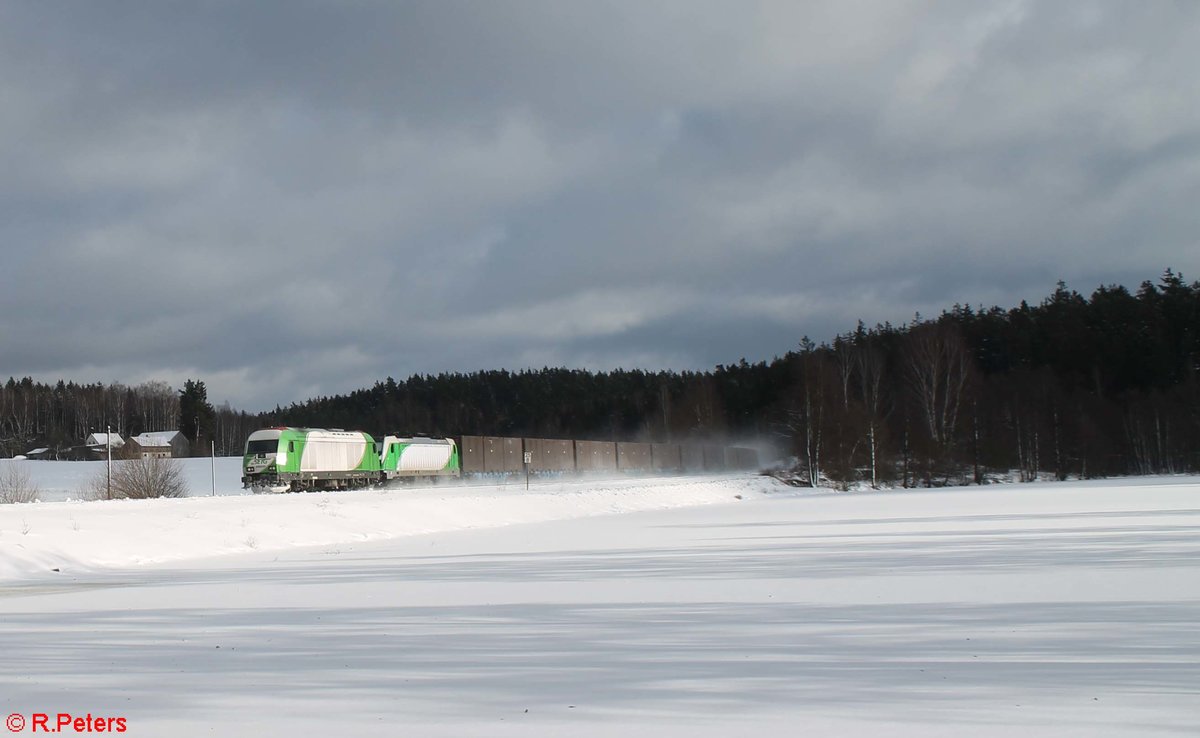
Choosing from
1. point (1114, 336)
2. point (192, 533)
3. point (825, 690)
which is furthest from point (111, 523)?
point (1114, 336)

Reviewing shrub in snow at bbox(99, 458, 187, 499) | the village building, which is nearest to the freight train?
shrub in snow at bbox(99, 458, 187, 499)

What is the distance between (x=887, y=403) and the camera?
3812 inches

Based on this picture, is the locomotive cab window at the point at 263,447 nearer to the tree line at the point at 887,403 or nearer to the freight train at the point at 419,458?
the freight train at the point at 419,458

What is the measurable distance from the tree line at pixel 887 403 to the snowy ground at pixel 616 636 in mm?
47534

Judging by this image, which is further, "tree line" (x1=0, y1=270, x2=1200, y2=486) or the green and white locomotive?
"tree line" (x1=0, y1=270, x2=1200, y2=486)

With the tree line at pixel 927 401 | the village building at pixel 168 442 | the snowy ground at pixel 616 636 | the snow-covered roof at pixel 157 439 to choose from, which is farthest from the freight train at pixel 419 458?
the snow-covered roof at pixel 157 439

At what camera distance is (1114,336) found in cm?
11131

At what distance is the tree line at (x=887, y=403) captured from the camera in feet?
224

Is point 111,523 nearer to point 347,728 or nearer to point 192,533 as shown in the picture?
point 192,533

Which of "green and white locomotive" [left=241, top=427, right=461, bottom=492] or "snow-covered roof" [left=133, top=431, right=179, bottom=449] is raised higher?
"snow-covered roof" [left=133, top=431, right=179, bottom=449]

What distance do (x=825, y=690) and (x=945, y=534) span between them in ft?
53.3

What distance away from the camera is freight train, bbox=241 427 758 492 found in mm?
48250

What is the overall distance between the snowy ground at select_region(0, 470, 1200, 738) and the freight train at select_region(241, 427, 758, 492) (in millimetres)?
26935

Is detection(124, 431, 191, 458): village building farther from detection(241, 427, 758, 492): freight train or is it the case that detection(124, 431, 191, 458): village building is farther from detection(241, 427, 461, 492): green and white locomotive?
detection(241, 427, 461, 492): green and white locomotive
